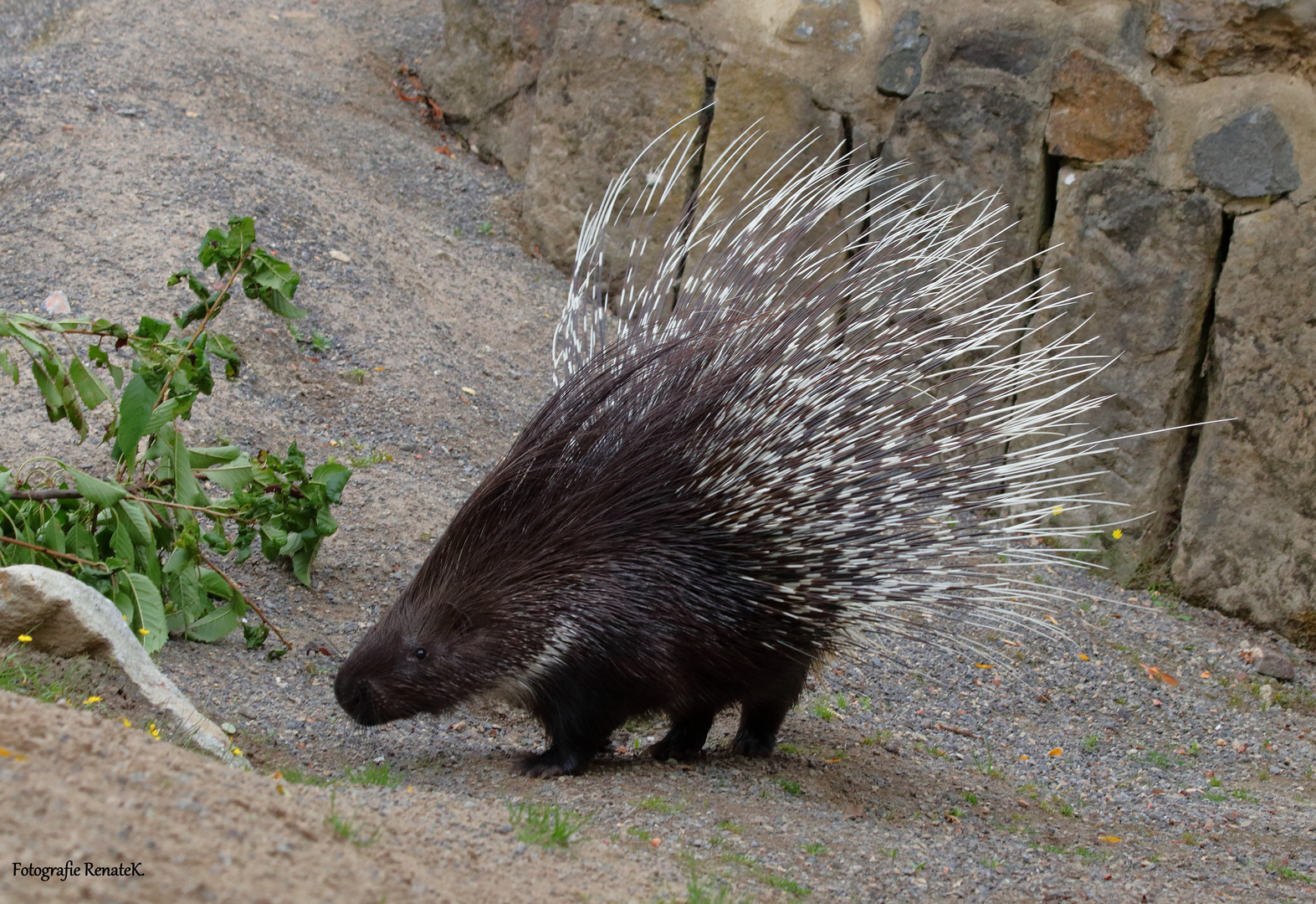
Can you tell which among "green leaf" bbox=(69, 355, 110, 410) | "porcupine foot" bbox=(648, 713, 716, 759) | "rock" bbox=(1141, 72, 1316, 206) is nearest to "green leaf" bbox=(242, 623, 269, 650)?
"green leaf" bbox=(69, 355, 110, 410)

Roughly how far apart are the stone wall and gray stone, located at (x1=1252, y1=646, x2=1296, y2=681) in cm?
23

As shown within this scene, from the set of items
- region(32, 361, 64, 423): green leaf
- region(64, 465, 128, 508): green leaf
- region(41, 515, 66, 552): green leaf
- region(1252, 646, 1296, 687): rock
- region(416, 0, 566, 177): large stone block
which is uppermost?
region(416, 0, 566, 177): large stone block

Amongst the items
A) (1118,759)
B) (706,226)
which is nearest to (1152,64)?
(706,226)

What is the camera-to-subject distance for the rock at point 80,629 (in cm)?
273

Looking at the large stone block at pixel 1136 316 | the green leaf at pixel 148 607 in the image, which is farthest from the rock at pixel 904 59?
the green leaf at pixel 148 607

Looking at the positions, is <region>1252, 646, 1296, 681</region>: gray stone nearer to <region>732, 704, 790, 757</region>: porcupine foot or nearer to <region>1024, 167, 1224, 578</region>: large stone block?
<region>1024, 167, 1224, 578</region>: large stone block

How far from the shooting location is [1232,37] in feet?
15.3

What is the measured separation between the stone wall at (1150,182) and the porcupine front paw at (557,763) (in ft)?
9.57

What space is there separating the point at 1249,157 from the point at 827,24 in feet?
6.74

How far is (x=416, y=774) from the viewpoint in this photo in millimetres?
3098

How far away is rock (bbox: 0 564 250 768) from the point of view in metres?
2.73

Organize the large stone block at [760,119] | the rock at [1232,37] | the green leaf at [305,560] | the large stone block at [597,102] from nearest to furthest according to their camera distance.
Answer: the green leaf at [305,560]
the rock at [1232,37]
the large stone block at [760,119]
the large stone block at [597,102]

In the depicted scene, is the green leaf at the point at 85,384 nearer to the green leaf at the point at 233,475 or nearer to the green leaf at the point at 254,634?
the green leaf at the point at 233,475

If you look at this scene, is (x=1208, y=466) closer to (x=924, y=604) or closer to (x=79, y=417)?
(x=924, y=604)
